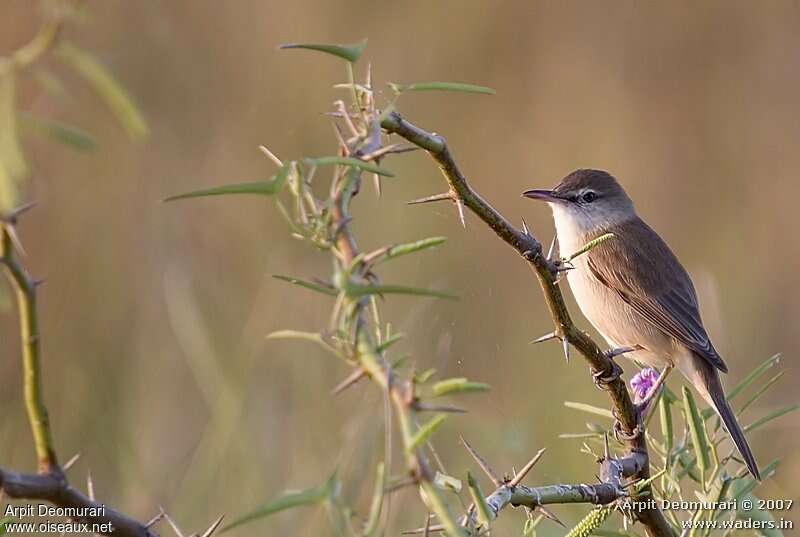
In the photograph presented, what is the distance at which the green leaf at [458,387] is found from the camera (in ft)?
Answer: 3.87

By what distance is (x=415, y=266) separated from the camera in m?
5.96

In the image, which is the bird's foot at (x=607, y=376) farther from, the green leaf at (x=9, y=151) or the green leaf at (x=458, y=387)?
the green leaf at (x=9, y=151)

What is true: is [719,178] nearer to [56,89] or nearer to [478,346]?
[478,346]

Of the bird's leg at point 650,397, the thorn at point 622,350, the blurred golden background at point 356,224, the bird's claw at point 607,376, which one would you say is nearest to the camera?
the bird's claw at point 607,376

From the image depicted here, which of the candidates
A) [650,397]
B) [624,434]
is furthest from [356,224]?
[624,434]

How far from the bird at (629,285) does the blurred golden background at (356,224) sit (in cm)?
17

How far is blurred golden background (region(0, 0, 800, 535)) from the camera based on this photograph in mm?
4176

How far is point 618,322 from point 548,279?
9.52 ft

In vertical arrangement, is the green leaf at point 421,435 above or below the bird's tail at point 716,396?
above

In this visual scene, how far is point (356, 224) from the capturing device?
6281 millimetres

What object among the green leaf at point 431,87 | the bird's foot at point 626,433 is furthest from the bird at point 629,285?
the green leaf at point 431,87

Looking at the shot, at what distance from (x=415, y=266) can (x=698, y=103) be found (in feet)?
11.8

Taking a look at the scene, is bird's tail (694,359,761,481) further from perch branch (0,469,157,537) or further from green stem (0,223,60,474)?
green stem (0,223,60,474)

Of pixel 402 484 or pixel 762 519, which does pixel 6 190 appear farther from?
pixel 762 519
